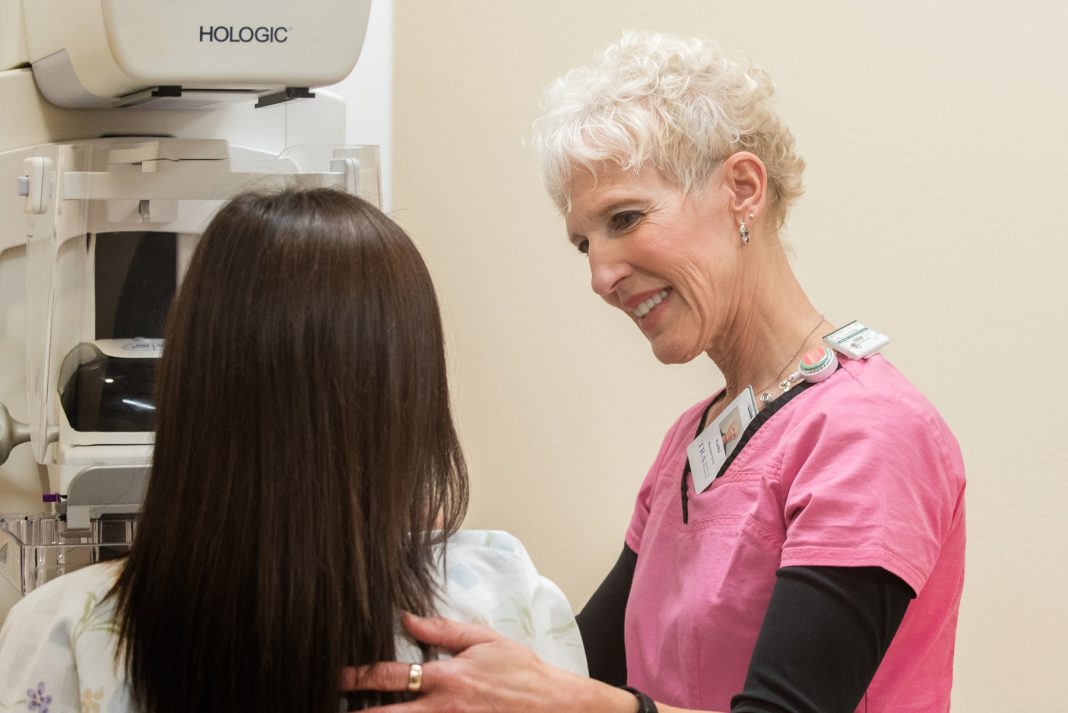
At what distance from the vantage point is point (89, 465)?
122 centimetres

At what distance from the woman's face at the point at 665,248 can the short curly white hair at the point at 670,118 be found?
20 millimetres

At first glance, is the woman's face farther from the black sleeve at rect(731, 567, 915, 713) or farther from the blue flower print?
the blue flower print

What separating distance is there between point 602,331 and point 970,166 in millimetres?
705

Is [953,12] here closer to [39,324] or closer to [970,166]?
[970,166]

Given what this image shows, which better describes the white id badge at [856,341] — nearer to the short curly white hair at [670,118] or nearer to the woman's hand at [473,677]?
the short curly white hair at [670,118]

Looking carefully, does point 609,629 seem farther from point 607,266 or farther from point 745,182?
point 745,182

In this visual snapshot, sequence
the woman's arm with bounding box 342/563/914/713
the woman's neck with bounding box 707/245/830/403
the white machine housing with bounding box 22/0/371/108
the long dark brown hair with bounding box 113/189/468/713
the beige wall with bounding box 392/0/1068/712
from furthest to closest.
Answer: the beige wall with bounding box 392/0/1068/712
the woman's neck with bounding box 707/245/830/403
the white machine housing with bounding box 22/0/371/108
the woman's arm with bounding box 342/563/914/713
the long dark brown hair with bounding box 113/189/468/713

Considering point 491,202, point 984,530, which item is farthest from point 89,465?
point 984,530

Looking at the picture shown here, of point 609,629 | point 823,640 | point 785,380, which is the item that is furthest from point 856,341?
point 609,629

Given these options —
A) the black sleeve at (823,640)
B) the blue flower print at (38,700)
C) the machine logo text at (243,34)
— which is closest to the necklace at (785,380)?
the black sleeve at (823,640)

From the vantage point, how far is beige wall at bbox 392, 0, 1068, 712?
1896mm

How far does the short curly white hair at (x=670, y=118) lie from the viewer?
45.7 inches

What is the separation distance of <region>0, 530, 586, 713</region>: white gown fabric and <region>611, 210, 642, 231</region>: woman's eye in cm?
43

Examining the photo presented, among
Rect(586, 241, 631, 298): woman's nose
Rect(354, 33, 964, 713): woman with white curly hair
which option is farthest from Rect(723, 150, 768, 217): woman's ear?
Rect(586, 241, 631, 298): woman's nose
